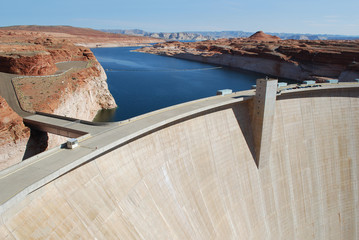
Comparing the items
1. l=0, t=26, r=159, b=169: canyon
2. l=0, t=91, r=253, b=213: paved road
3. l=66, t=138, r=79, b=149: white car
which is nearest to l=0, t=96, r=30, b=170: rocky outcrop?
l=0, t=26, r=159, b=169: canyon

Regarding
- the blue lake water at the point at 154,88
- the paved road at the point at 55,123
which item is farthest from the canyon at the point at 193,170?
the blue lake water at the point at 154,88

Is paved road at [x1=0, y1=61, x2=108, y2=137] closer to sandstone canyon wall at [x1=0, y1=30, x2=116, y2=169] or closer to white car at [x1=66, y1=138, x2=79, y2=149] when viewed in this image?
sandstone canyon wall at [x1=0, y1=30, x2=116, y2=169]

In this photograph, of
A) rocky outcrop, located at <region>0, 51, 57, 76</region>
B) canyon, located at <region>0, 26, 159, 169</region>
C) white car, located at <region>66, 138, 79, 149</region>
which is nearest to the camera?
white car, located at <region>66, 138, 79, 149</region>

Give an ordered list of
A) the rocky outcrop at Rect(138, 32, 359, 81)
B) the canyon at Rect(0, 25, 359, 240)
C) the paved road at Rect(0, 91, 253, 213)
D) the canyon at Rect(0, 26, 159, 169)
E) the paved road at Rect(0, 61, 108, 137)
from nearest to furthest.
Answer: the paved road at Rect(0, 91, 253, 213)
the canyon at Rect(0, 25, 359, 240)
the paved road at Rect(0, 61, 108, 137)
the canyon at Rect(0, 26, 159, 169)
the rocky outcrop at Rect(138, 32, 359, 81)

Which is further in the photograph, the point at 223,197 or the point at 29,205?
the point at 223,197

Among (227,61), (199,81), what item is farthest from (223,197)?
(227,61)

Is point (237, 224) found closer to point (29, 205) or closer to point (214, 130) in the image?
point (214, 130)

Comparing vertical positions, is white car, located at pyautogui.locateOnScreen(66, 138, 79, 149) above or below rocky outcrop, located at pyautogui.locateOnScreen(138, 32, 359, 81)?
below
